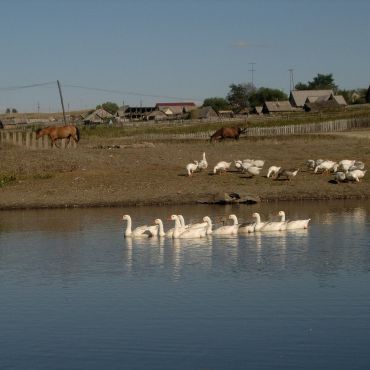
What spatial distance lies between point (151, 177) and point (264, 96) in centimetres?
11446

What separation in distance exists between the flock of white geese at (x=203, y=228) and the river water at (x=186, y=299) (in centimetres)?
36

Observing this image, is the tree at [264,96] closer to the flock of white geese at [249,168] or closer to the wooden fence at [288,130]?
the wooden fence at [288,130]

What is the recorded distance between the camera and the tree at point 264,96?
15277cm

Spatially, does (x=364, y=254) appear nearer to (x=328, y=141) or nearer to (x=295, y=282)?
(x=295, y=282)

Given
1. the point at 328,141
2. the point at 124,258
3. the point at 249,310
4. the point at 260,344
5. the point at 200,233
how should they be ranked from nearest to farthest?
the point at 260,344 < the point at 249,310 < the point at 124,258 < the point at 200,233 < the point at 328,141

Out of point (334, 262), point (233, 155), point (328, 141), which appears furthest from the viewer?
point (328, 141)

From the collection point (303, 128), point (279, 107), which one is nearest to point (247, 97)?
point (279, 107)

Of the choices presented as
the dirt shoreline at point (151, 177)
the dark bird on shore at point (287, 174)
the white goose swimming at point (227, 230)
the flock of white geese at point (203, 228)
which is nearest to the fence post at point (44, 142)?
the dirt shoreline at point (151, 177)

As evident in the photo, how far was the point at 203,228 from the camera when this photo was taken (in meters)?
28.4

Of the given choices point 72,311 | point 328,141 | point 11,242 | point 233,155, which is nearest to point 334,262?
point 72,311

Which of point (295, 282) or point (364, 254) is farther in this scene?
point (364, 254)

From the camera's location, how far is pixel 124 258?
82.7ft

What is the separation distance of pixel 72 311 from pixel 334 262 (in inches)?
288

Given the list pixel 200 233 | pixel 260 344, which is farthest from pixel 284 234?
pixel 260 344
